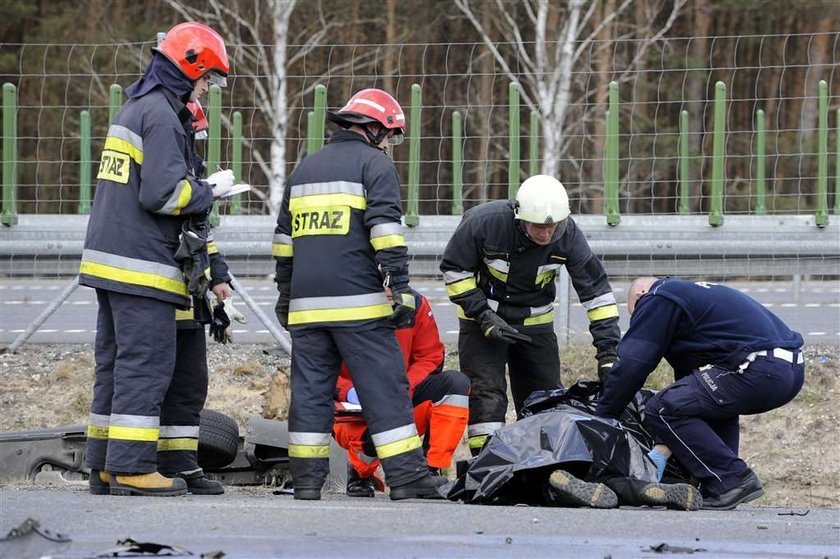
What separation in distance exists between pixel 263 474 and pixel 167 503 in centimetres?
180

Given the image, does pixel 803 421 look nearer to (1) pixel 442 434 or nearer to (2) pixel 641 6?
(1) pixel 442 434

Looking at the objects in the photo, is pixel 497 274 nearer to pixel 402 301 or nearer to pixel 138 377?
pixel 402 301

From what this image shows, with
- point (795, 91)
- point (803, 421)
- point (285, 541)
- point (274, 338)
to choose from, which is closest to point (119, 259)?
point (285, 541)

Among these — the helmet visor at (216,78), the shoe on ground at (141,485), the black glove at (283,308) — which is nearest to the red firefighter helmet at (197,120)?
the helmet visor at (216,78)

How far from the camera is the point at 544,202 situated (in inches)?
262

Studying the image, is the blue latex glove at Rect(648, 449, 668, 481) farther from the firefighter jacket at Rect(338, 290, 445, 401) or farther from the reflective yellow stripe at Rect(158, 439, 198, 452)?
the reflective yellow stripe at Rect(158, 439, 198, 452)

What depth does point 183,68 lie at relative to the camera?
5934 millimetres

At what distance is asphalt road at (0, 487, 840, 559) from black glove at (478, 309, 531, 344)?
1230 mm

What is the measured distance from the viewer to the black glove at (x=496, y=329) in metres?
6.79

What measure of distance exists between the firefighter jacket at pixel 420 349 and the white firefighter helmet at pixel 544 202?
2.31ft

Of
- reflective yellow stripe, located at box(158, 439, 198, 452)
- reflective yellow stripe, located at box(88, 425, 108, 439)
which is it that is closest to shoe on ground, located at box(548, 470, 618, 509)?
reflective yellow stripe, located at box(158, 439, 198, 452)

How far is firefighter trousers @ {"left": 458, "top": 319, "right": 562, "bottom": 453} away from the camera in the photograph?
711cm

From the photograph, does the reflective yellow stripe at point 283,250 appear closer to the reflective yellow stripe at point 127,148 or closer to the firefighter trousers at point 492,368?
the reflective yellow stripe at point 127,148

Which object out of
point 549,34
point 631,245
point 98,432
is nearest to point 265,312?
point 631,245
